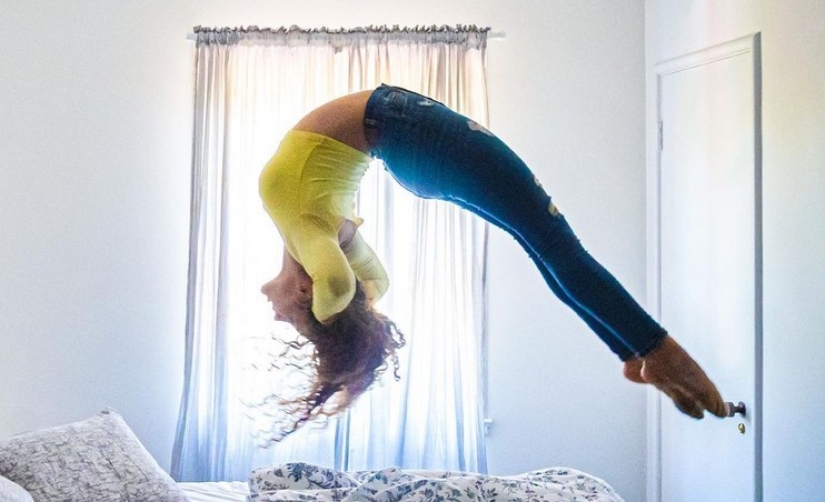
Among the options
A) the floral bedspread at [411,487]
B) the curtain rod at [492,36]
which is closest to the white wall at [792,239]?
the floral bedspread at [411,487]

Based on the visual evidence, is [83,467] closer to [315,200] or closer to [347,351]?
[347,351]

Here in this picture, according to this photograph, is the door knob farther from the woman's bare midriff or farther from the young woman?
the woman's bare midriff

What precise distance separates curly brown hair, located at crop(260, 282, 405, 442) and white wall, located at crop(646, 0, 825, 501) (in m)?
1.21

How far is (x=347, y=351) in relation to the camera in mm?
1665

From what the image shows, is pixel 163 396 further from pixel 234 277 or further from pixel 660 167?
pixel 660 167

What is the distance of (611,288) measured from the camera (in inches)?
51.5

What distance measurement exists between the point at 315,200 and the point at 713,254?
171 cm

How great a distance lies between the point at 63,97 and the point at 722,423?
304 centimetres

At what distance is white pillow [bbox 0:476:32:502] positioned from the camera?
180 centimetres

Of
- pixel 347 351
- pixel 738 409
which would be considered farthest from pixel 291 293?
pixel 738 409

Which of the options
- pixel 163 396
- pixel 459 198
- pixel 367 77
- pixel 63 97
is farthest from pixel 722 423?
pixel 63 97

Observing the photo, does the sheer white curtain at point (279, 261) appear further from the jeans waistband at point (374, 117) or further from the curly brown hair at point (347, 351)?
the jeans waistband at point (374, 117)

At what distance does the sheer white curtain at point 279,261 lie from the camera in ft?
10.1

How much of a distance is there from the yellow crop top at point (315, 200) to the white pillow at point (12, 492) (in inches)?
38.8
